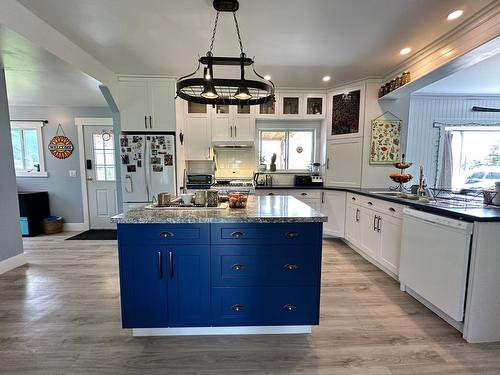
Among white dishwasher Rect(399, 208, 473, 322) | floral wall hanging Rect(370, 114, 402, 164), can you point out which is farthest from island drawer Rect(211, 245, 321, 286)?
floral wall hanging Rect(370, 114, 402, 164)

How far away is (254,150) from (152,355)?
3.46m

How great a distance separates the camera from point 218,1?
189cm

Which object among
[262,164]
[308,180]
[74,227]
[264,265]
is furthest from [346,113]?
[74,227]

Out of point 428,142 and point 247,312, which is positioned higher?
point 428,142

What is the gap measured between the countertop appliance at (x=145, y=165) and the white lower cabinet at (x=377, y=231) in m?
2.86

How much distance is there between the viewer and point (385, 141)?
3703 mm

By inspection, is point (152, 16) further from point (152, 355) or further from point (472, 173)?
point (472, 173)

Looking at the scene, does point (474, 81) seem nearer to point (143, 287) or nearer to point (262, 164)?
point (262, 164)

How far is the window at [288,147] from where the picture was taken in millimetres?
4637

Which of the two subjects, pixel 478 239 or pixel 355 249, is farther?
pixel 355 249

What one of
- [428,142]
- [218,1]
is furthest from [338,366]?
[428,142]

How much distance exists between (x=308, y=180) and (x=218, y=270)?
119 inches

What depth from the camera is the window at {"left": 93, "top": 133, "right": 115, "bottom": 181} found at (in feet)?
15.5

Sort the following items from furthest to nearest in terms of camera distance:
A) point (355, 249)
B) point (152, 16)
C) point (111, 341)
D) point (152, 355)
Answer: point (355, 249) → point (152, 16) → point (111, 341) → point (152, 355)
